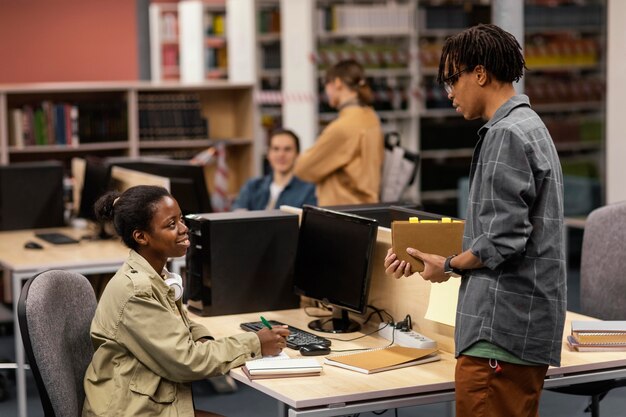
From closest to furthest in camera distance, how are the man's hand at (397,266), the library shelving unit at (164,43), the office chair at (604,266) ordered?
the man's hand at (397,266) → the office chair at (604,266) → the library shelving unit at (164,43)

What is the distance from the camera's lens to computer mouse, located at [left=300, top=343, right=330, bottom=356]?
3.20 meters

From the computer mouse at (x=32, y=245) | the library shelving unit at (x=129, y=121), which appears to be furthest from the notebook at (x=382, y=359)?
the library shelving unit at (x=129, y=121)

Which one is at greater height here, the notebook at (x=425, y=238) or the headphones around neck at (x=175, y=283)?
the notebook at (x=425, y=238)

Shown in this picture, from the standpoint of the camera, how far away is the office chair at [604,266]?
3.92 m

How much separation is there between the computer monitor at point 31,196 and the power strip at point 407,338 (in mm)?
3477

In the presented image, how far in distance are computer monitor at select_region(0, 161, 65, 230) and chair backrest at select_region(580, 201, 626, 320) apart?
3.49 metres

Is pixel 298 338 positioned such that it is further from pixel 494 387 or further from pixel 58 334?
pixel 494 387

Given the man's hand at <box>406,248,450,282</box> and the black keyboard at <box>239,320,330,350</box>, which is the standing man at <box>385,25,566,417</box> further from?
the black keyboard at <box>239,320,330,350</box>

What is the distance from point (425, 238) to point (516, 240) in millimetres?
439

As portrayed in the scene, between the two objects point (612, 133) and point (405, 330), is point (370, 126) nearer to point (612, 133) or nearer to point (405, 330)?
point (612, 133)

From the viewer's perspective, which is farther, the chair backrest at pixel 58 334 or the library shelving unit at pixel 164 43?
the library shelving unit at pixel 164 43

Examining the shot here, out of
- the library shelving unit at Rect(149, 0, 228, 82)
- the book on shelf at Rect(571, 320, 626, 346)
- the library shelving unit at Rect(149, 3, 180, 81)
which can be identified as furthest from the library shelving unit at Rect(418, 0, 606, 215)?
the book on shelf at Rect(571, 320, 626, 346)

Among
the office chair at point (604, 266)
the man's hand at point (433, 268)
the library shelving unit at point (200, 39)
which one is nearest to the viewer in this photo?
the man's hand at point (433, 268)

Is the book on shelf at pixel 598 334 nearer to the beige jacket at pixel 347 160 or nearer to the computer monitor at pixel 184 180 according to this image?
the computer monitor at pixel 184 180
